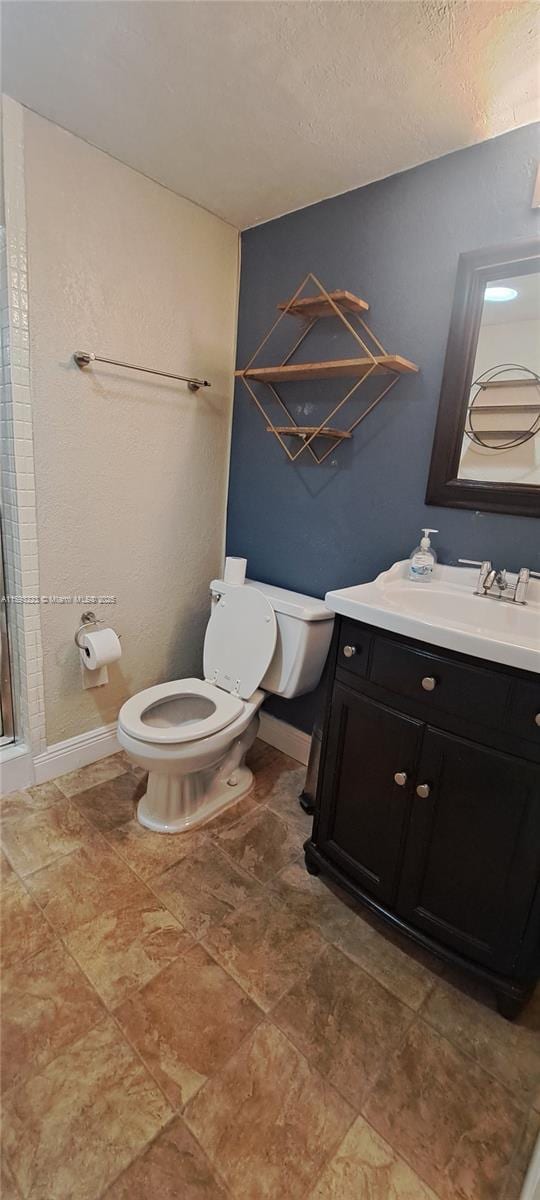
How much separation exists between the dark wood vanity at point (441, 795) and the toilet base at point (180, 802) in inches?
21.9

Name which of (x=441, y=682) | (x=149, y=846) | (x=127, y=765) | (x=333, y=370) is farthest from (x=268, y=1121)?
(x=333, y=370)

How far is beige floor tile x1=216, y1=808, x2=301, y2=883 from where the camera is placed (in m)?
1.59

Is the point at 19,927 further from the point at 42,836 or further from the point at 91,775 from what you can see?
the point at 91,775

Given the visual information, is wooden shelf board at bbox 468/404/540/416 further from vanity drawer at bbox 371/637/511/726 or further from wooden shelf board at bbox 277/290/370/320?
vanity drawer at bbox 371/637/511/726

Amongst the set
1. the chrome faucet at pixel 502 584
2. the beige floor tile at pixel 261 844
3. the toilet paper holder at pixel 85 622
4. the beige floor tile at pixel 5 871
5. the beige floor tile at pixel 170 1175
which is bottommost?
the beige floor tile at pixel 170 1175

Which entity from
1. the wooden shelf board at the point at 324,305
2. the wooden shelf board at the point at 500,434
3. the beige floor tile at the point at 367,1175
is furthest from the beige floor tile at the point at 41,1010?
the wooden shelf board at the point at 324,305

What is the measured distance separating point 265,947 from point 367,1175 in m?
0.47

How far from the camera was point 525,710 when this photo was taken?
103 centimetres

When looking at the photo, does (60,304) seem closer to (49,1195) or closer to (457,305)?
(457,305)

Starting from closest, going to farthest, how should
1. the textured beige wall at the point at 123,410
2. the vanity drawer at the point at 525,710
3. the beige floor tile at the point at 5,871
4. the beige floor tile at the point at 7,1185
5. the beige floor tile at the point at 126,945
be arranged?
the beige floor tile at the point at 7,1185
the vanity drawer at the point at 525,710
the beige floor tile at the point at 126,945
the beige floor tile at the point at 5,871
the textured beige wall at the point at 123,410

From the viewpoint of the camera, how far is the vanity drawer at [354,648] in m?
1.27

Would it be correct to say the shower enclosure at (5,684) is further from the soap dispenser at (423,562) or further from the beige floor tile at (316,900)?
the soap dispenser at (423,562)

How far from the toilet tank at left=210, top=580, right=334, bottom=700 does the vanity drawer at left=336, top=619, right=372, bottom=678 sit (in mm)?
384

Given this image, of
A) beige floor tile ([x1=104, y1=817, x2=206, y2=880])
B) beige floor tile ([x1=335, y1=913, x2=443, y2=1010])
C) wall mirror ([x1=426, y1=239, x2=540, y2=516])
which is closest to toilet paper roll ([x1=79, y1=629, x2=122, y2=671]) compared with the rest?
beige floor tile ([x1=104, y1=817, x2=206, y2=880])
